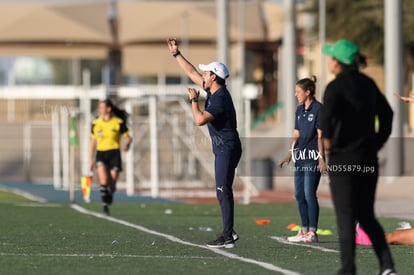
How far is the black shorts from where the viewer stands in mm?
25359

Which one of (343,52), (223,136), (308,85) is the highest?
(343,52)

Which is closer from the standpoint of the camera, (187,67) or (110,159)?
(187,67)

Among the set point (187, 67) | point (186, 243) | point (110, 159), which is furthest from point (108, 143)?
point (186, 243)

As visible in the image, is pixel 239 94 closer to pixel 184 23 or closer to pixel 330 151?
pixel 330 151

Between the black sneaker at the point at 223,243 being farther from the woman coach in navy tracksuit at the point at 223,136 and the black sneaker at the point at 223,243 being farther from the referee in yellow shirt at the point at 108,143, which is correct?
the referee in yellow shirt at the point at 108,143

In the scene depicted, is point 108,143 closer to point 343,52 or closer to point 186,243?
point 186,243

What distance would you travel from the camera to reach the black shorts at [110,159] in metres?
25.4

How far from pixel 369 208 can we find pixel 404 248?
4.56 m

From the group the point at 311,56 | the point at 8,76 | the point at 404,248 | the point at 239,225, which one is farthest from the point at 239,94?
the point at 8,76

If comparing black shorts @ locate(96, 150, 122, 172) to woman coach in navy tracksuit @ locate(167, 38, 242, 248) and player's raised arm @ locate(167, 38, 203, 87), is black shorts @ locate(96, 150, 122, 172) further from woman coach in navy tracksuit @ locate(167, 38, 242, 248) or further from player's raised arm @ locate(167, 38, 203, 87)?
woman coach in navy tracksuit @ locate(167, 38, 242, 248)

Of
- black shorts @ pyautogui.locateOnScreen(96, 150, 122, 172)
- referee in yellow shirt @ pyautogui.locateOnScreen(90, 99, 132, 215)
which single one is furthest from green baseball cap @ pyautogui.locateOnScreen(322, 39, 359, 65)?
black shorts @ pyautogui.locateOnScreen(96, 150, 122, 172)

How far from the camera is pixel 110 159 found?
83.3 feet

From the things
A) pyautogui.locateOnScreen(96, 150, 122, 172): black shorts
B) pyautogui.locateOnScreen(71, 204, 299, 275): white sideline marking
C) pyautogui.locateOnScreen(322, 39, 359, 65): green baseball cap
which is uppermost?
pyautogui.locateOnScreen(322, 39, 359, 65): green baseball cap

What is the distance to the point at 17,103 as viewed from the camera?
76.3 m
